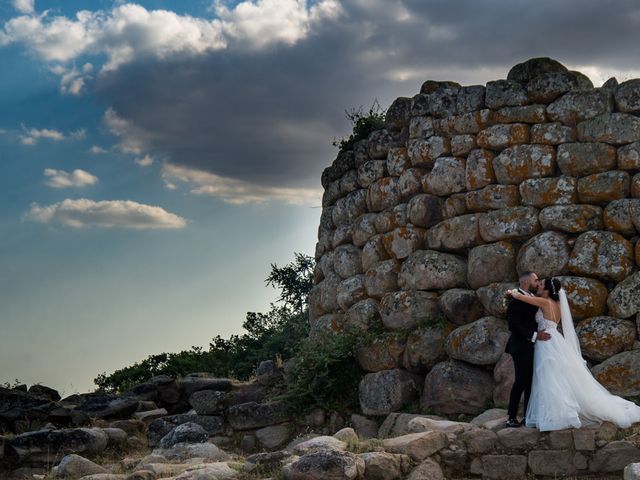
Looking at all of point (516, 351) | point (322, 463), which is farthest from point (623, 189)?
point (322, 463)

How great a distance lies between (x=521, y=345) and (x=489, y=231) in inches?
110

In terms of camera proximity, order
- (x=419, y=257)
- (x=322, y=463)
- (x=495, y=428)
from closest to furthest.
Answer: (x=322, y=463)
(x=495, y=428)
(x=419, y=257)

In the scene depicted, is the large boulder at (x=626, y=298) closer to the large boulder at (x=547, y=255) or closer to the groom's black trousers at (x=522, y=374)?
the large boulder at (x=547, y=255)

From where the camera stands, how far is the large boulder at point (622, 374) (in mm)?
11438

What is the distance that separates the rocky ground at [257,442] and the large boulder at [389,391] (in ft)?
0.79

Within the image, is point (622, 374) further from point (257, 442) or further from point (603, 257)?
point (257, 442)

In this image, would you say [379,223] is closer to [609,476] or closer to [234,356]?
[609,476]

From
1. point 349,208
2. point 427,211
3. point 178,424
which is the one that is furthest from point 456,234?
point 178,424

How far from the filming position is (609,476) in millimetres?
9656

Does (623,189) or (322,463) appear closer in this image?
(322,463)

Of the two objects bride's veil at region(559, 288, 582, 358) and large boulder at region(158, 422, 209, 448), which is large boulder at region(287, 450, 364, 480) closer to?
bride's veil at region(559, 288, 582, 358)

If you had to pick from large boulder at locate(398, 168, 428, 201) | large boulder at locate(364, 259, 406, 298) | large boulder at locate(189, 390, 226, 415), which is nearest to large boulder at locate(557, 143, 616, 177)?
large boulder at locate(398, 168, 428, 201)

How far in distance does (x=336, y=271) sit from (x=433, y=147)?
2938 millimetres

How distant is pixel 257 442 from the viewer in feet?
46.0
